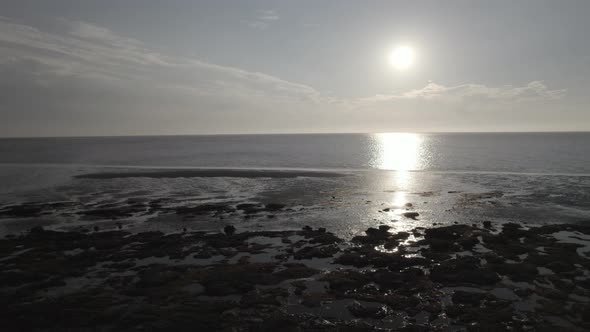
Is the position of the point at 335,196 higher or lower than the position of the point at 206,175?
lower

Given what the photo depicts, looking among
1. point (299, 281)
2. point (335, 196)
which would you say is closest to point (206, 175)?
point (335, 196)

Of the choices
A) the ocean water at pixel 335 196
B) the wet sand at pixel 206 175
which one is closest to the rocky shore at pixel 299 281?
the ocean water at pixel 335 196

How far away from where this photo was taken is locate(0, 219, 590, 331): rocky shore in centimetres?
1512

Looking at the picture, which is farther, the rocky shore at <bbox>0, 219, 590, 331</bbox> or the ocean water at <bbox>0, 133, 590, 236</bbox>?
the ocean water at <bbox>0, 133, 590, 236</bbox>

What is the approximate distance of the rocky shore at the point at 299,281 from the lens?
49.6 feet

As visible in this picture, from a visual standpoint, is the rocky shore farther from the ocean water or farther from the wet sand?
the wet sand

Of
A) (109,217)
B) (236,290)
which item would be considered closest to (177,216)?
(109,217)

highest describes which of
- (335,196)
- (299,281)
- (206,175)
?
(206,175)

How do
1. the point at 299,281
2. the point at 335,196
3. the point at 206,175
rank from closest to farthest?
the point at 299,281 → the point at 335,196 → the point at 206,175

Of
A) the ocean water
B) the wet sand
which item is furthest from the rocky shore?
the wet sand

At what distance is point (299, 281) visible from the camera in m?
19.3

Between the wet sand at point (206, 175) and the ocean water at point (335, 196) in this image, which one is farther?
the wet sand at point (206, 175)

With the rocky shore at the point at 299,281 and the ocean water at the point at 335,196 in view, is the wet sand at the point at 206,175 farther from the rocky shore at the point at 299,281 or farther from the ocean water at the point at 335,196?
the rocky shore at the point at 299,281

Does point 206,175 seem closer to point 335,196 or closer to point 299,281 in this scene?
point 335,196
